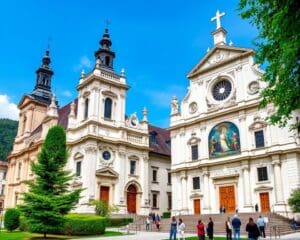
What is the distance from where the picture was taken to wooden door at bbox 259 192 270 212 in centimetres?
3262

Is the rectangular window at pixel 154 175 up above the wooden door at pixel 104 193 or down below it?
above

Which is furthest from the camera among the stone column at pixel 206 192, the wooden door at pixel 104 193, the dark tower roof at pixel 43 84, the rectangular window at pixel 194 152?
the dark tower roof at pixel 43 84

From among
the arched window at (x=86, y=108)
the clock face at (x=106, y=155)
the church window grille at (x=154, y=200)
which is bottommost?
the church window grille at (x=154, y=200)

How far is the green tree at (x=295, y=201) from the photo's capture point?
1152 inches

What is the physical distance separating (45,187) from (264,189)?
20.5 m

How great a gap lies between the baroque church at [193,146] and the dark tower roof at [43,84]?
1161 centimetres

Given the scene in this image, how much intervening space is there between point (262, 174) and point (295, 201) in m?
4.80

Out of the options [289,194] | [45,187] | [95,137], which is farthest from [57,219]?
[289,194]

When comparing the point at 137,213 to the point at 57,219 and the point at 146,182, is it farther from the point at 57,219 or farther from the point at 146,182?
the point at 57,219

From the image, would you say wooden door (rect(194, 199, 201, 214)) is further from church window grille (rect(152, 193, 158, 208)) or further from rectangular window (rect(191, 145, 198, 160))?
church window grille (rect(152, 193, 158, 208))

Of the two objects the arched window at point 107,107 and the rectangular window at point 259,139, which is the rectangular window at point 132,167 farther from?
the rectangular window at point 259,139

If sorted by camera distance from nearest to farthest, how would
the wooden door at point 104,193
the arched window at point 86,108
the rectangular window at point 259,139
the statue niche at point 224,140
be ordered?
1. the rectangular window at point 259,139
2. the statue niche at point 224,140
3. the wooden door at point 104,193
4. the arched window at point 86,108

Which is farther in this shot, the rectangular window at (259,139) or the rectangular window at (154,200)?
the rectangular window at (154,200)

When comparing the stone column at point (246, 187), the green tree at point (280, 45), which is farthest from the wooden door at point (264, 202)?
the green tree at point (280, 45)
